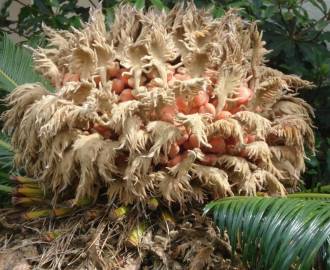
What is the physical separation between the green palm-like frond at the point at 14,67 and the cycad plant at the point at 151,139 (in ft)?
1.20

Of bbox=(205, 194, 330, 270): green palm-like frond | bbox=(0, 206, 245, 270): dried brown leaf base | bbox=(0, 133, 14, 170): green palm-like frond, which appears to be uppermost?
bbox=(205, 194, 330, 270): green palm-like frond

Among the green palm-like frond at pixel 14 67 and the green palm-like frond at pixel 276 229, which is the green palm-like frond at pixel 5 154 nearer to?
the green palm-like frond at pixel 14 67

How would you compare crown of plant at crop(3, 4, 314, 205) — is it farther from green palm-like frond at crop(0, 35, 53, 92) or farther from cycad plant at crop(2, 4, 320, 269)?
green palm-like frond at crop(0, 35, 53, 92)

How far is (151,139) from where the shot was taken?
1.11 metres

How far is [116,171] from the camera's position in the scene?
1.12 meters

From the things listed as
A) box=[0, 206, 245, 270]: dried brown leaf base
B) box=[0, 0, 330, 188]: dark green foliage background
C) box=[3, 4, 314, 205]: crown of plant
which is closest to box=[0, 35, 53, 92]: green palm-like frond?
box=[0, 0, 330, 188]: dark green foliage background

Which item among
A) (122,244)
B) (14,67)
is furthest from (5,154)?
(122,244)

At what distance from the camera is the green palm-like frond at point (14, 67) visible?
5.30 feet

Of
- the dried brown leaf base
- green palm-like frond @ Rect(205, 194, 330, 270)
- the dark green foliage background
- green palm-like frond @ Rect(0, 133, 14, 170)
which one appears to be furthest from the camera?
the dark green foliage background

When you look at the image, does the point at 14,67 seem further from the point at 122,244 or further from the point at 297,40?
the point at 297,40

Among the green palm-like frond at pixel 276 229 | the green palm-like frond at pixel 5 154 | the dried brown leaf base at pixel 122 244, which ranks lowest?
the green palm-like frond at pixel 5 154

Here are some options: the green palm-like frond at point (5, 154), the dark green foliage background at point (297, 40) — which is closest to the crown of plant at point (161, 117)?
the green palm-like frond at point (5, 154)

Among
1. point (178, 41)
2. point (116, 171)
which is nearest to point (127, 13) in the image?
point (178, 41)

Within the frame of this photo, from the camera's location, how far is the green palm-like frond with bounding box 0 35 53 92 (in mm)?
1614
